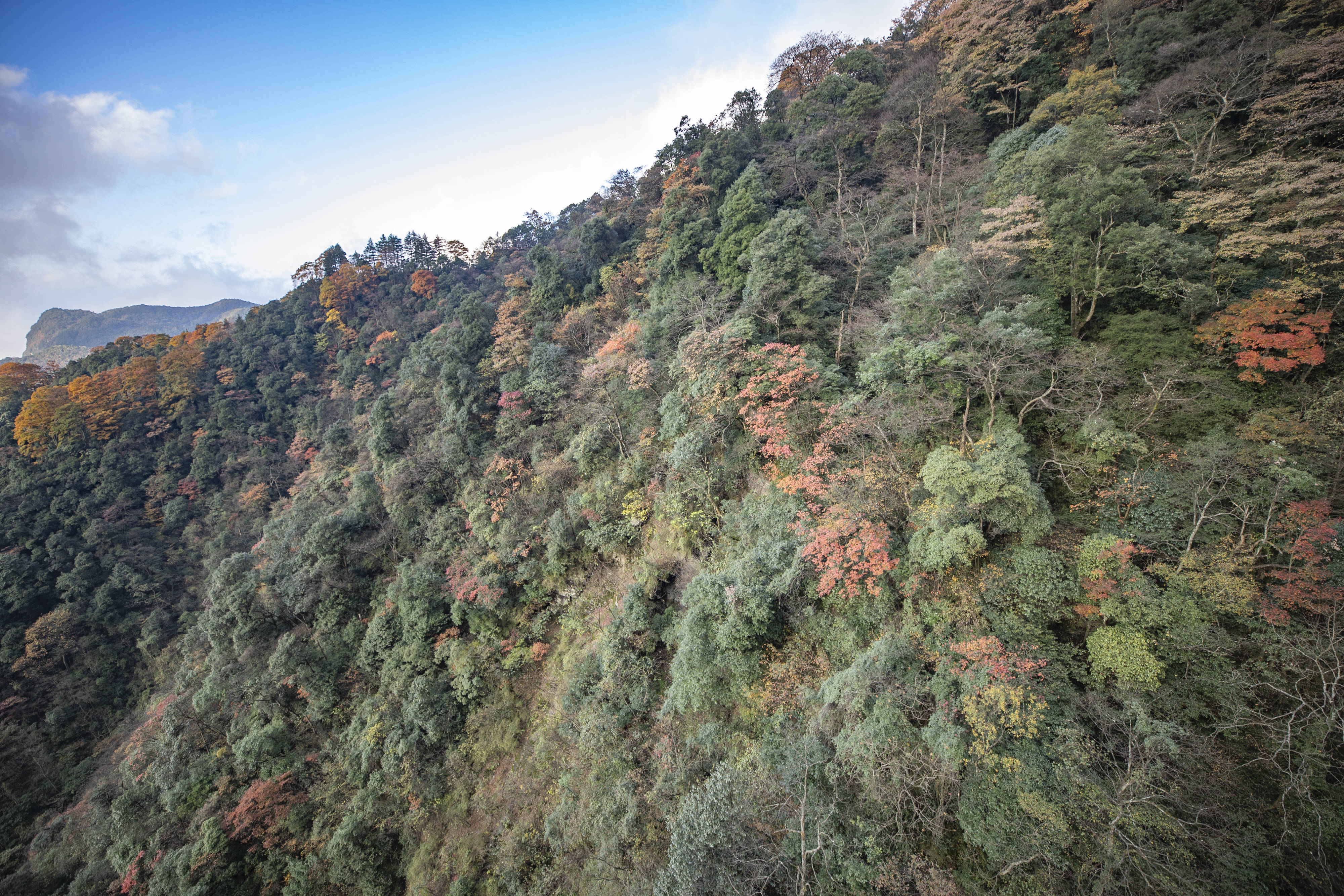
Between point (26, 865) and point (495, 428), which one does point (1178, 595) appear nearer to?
point (495, 428)

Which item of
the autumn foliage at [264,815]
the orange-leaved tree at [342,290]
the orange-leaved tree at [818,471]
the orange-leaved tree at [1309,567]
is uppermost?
the orange-leaved tree at [342,290]

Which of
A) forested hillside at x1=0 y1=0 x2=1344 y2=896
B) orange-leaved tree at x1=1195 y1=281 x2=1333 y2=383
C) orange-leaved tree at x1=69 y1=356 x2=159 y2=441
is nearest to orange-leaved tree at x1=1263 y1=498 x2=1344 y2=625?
forested hillside at x1=0 y1=0 x2=1344 y2=896

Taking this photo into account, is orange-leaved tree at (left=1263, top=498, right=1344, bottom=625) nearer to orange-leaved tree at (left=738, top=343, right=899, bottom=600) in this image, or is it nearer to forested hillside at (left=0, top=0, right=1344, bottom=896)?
forested hillside at (left=0, top=0, right=1344, bottom=896)

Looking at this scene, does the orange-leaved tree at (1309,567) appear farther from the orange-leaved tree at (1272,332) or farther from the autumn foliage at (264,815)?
the autumn foliage at (264,815)

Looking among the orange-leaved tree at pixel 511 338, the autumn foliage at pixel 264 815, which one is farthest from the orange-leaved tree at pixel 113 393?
the autumn foliage at pixel 264 815

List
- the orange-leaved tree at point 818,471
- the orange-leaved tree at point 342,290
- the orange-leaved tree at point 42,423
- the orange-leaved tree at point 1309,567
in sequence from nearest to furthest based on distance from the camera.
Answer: the orange-leaved tree at point 1309,567
the orange-leaved tree at point 818,471
the orange-leaved tree at point 42,423
the orange-leaved tree at point 342,290

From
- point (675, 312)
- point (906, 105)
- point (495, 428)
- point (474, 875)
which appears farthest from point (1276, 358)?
point (495, 428)
